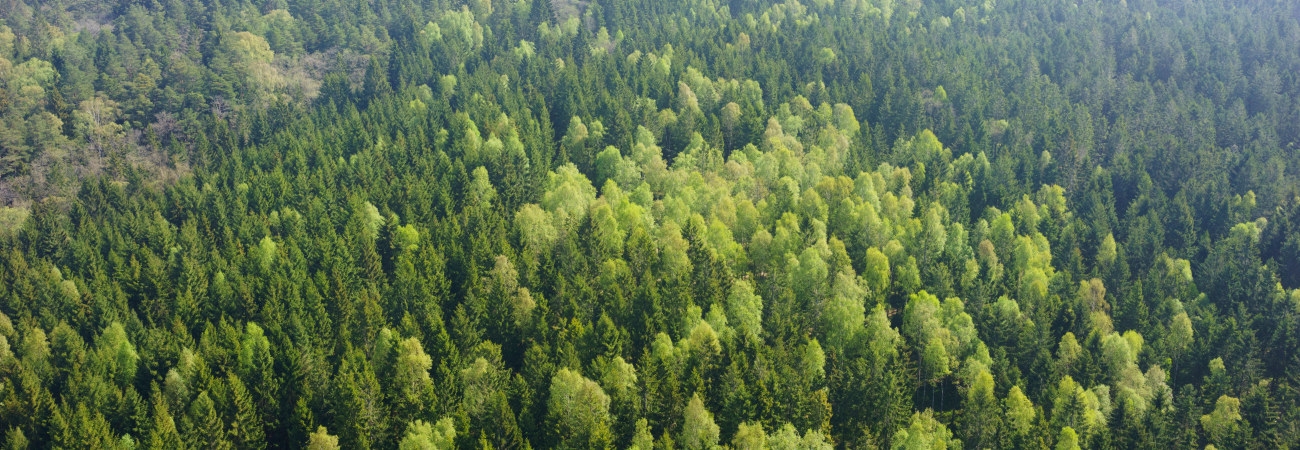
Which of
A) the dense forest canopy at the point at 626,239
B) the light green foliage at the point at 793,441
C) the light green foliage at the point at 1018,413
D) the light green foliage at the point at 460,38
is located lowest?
the light green foliage at the point at 460,38

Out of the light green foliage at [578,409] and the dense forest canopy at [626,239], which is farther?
the dense forest canopy at [626,239]

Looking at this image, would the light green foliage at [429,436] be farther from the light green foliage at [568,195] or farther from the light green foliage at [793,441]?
the light green foliage at [568,195]

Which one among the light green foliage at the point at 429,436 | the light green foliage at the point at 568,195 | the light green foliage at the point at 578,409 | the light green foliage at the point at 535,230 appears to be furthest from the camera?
the light green foliage at the point at 568,195

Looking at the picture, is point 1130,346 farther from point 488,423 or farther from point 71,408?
point 71,408

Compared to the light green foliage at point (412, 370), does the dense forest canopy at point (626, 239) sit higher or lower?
lower

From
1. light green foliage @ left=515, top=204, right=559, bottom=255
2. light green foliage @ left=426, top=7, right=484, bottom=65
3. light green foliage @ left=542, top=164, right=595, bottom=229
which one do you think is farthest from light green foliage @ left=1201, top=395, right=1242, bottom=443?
light green foliage @ left=426, top=7, right=484, bottom=65

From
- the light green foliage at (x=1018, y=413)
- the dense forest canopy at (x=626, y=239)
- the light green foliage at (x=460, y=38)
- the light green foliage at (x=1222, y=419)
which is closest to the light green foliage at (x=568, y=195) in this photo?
the dense forest canopy at (x=626, y=239)

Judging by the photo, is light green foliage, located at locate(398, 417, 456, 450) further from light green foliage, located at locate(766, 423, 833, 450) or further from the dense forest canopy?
light green foliage, located at locate(766, 423, 833, 450)

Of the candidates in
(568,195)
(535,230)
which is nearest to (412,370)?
(535,230)
